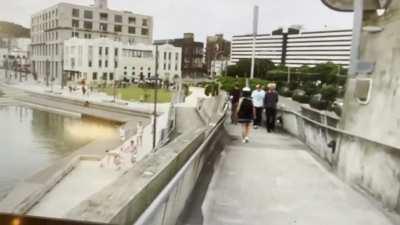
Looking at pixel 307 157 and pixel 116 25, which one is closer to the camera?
pixel 116 25

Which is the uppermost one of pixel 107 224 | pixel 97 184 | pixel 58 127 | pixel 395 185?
pixel 107 224

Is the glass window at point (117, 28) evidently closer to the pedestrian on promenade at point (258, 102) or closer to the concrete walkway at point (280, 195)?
the concrete walkway at point (280, 195)

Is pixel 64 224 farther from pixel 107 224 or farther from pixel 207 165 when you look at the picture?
pixel 207 165

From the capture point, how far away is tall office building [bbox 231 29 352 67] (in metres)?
3.01

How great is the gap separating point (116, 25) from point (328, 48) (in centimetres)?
166

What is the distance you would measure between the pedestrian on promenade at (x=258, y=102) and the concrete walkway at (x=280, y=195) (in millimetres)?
1684

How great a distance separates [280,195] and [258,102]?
11.9 ft

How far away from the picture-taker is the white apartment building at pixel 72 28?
121 inches

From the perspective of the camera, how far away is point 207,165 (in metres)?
3.72

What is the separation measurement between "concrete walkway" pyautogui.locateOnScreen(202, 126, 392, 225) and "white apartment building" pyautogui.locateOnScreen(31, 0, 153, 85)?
4.62 feet

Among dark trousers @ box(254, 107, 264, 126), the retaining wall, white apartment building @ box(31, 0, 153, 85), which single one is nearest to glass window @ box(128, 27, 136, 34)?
white apartment building @ box(31, 0, 153, 85)

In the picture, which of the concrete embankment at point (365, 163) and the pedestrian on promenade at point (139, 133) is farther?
the pedestrian on promenade at point (139, 133)

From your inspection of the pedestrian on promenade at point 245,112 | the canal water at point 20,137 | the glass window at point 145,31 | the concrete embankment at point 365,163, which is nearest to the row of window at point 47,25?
the glass window at point 145,31

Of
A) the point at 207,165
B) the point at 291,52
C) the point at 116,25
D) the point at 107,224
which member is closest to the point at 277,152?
the point at 207,165
